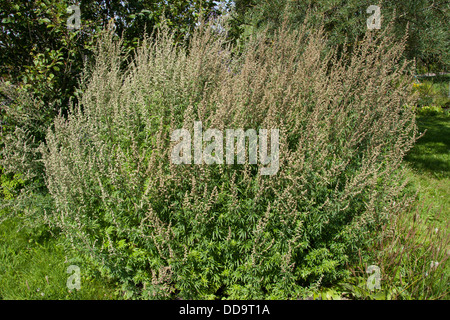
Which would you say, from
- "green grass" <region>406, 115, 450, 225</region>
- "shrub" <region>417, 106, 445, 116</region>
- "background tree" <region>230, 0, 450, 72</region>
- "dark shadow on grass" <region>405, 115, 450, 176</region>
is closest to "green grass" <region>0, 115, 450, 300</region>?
"green grass" <region>406, 115, 450, 225</region>

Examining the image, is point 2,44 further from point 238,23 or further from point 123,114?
point 238,23

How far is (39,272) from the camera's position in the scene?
2809 mm

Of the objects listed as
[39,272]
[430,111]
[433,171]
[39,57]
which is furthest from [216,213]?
[430,111]

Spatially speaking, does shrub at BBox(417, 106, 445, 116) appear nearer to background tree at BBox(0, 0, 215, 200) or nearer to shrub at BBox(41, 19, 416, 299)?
shrub at BBox(41, 19, 416, 299)

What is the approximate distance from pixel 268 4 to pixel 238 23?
955 millimetres

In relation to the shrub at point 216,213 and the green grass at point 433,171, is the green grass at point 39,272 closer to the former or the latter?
the shrub at point 216,213

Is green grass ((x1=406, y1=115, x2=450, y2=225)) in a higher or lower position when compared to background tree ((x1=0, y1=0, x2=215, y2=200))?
lower

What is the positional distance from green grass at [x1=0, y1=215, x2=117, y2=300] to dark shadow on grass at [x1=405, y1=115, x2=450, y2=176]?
4.71 meters

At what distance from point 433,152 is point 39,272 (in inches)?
275

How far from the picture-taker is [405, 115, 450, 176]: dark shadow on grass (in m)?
5.66

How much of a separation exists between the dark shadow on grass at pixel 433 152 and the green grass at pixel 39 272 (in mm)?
4706

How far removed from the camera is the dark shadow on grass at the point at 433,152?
5656 mm

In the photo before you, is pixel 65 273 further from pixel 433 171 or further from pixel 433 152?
pixel 433 152
